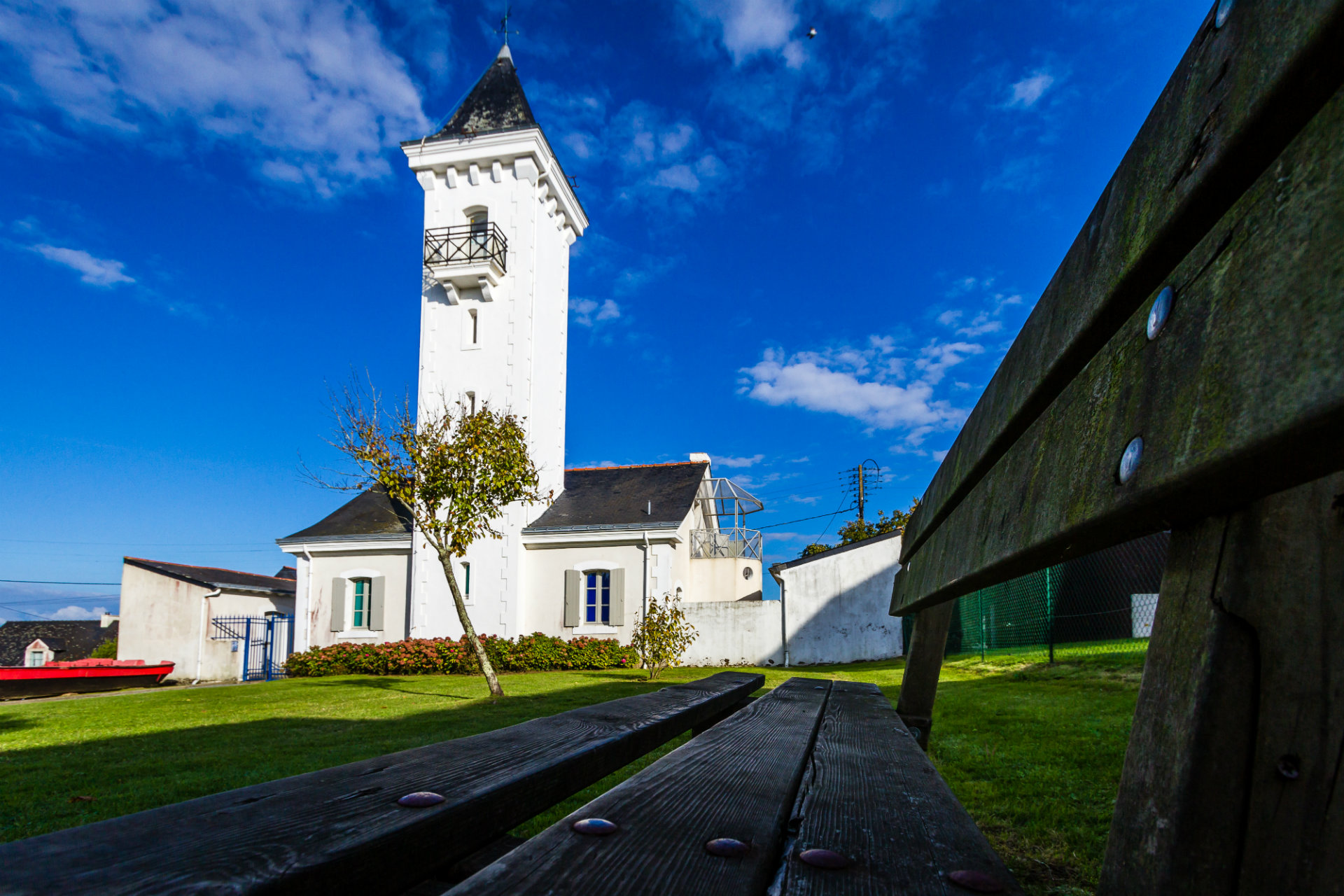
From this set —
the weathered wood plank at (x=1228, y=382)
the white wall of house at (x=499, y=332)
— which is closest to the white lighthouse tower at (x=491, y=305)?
the white wall of house at (x=499, y=332)

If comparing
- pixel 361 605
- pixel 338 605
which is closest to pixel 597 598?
pixel 361 605

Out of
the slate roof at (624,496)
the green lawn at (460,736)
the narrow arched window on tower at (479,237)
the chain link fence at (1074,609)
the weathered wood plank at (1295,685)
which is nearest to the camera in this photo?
the weathered wood plank at (1295,685)

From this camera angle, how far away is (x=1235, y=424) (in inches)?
20.2

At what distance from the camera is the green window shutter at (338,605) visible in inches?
817

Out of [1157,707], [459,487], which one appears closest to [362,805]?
[1157,707]

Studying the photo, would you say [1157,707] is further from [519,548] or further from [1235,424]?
[519,548]

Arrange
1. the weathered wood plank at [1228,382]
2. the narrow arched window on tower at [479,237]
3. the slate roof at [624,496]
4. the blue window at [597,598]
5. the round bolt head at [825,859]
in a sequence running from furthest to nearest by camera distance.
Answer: the narrow arched window on tower at [479,237]
the slate roof at [624,496]
the blue window at [597,598]
the round bolt head at [825,859]
the weathered wood plank at [1228,382]

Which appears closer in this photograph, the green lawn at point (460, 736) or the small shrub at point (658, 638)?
the green lawn at point (460, 736)

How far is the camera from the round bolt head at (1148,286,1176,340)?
2.21 feet

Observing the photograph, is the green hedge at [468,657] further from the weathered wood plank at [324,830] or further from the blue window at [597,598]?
the weathered wood plank at [324,830]

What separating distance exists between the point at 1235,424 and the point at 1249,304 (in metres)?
0.09

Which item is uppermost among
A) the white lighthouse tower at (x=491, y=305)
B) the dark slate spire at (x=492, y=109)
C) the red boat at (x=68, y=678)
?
the dark slate spire at (x=492, y=109)

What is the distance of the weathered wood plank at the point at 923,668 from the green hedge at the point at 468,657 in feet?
52.4

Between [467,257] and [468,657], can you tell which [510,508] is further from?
[467,257]
